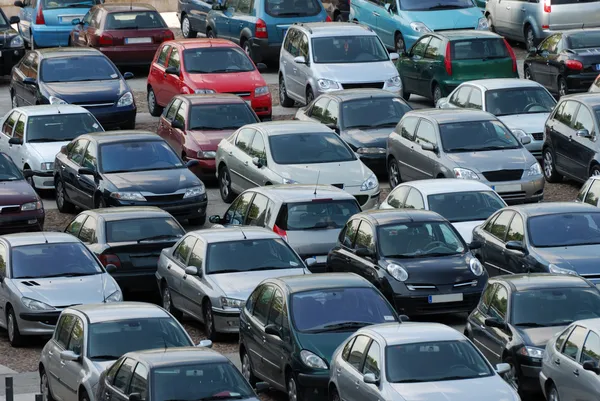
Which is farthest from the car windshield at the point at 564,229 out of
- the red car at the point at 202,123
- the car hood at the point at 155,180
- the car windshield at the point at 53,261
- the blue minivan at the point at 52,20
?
the blue minivan at the point at 52,20

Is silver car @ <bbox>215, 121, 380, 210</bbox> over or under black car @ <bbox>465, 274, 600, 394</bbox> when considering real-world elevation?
under

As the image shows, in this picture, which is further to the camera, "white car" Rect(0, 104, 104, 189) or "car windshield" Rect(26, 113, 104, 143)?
"car windshield" Rect(26, 113, 104, 143)

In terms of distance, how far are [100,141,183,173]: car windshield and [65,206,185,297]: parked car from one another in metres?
2.90

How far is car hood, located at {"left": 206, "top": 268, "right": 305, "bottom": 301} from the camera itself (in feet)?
69.2

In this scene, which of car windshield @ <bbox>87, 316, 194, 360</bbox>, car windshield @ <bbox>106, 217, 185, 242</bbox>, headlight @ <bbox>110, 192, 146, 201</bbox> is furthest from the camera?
headlight @ <bbox>110, 192, 146, 201</bbox>

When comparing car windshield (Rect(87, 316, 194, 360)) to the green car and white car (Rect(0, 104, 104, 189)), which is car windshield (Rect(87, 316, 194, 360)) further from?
the green car

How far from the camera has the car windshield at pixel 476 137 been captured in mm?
27641

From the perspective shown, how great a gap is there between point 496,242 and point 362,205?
420 centimetres

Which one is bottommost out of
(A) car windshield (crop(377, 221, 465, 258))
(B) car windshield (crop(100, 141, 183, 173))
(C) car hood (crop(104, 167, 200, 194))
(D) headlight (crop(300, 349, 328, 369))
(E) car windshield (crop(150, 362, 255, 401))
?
(C) car hood (crop(104, 167, 200, 194))

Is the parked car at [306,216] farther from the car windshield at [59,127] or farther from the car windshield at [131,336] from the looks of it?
the car windshield at [59,127]

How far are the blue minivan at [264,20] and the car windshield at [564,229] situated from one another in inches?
652

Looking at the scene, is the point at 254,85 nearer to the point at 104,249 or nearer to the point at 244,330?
the point at 104,249

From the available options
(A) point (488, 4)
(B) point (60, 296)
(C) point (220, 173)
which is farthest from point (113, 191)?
(A) point (488, 4)

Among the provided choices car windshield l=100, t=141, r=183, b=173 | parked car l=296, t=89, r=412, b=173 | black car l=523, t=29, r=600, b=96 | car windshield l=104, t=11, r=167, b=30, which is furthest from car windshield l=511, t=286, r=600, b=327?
car windshield l=104, t=11, r=167, b=30
